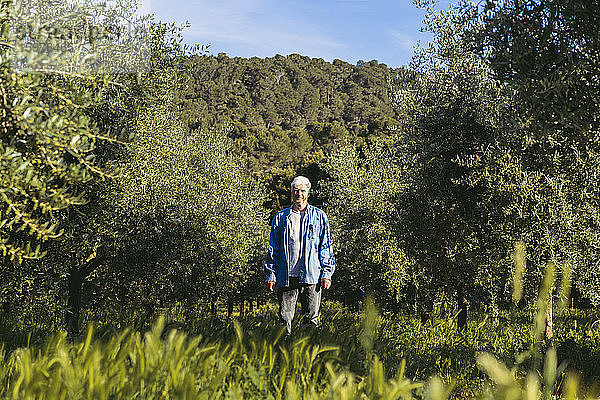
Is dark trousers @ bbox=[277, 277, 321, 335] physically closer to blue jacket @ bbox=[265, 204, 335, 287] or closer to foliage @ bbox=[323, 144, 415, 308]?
blue jacket @ bbox=[265, 204, 335, 287]

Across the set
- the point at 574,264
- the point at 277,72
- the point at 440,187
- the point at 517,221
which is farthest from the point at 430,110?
the point at 277,72

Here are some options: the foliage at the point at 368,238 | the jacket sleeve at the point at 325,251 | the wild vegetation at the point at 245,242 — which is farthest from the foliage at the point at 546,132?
the foliage at the point at 368,238

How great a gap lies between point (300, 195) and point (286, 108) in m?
88.7

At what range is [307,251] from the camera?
7.20 m

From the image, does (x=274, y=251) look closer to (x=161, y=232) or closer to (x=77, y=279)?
(x=161, y=232)

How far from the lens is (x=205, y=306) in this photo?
15.2m

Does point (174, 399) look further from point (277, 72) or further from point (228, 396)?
point (277, 72)

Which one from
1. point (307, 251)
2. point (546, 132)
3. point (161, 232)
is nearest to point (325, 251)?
point (307, 251)

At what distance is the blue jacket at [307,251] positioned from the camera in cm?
721

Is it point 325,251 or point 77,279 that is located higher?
point 325,251

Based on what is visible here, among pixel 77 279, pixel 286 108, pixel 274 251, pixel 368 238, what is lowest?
pixel 77 279

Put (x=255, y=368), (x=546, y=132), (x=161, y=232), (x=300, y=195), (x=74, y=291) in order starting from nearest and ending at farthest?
1. (x=255, y=368)
2. (x=546, y=132)
3. (x=300, y=195)
4. (x=74, y=291)
5. (x=161, y=232)

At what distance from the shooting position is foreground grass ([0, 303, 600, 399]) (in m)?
2.77

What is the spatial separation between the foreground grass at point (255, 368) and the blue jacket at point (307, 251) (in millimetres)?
766
